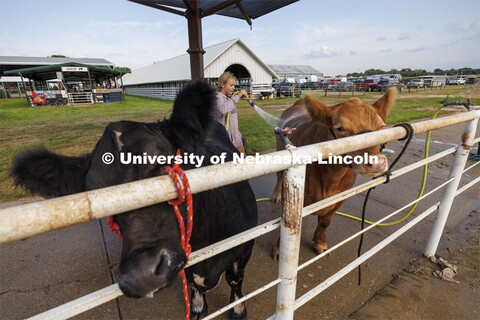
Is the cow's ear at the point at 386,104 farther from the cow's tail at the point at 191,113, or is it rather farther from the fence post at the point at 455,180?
the cow's tail at the point at 191,113

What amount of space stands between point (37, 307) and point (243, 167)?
102 inches

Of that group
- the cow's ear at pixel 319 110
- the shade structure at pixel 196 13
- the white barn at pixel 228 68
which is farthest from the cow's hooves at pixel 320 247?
the white barn at pixel 228 68

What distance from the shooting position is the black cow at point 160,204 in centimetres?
95

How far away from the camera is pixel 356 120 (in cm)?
197

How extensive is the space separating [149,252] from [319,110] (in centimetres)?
191

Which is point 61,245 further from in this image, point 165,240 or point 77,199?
point 77,199

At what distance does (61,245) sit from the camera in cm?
301

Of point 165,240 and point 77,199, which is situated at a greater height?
point 77,199

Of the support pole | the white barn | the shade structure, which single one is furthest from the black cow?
the white barn

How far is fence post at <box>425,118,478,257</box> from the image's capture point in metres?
2.20

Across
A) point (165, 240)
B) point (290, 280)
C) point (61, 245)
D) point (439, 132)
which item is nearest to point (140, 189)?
point (165, 240)

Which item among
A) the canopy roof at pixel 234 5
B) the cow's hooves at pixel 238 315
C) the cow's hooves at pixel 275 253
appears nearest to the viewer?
the cow's hooves at pixel 238 315

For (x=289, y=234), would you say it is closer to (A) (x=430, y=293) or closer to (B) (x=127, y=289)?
(B) (x=127, y=289)

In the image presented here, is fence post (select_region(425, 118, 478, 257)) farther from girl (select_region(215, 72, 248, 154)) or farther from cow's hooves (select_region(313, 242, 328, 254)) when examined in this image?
girl (select_region(215, 72, 248, 154))
